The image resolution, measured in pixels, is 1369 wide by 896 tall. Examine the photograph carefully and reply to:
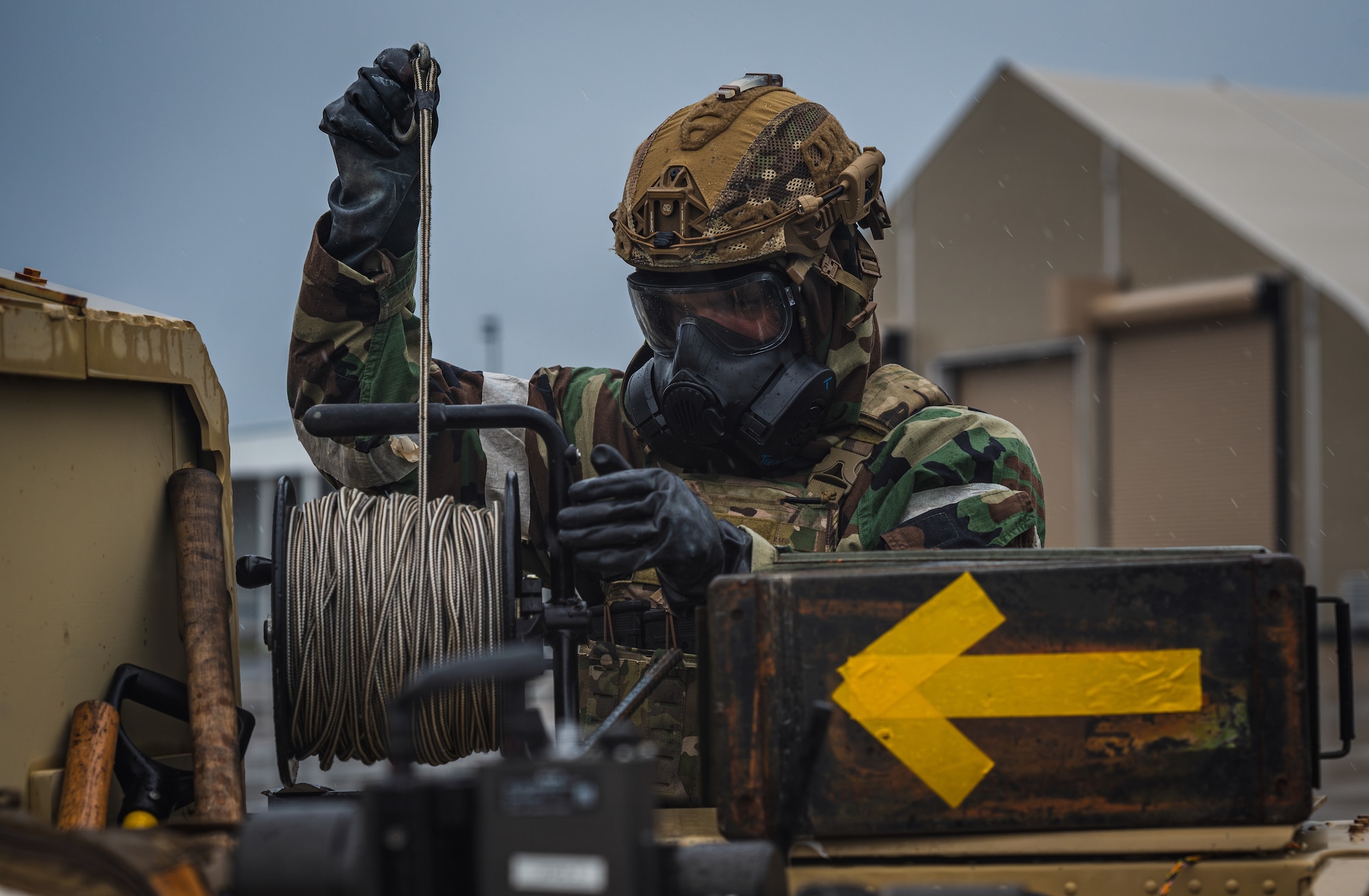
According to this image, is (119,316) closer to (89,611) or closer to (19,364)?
(19,364)

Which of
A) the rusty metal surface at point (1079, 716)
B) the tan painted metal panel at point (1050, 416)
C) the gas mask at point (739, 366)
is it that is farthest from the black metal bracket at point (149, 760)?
the tan painted metal panel at point (1050, 416)

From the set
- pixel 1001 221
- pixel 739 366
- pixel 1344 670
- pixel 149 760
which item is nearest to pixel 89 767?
pixel 149 760

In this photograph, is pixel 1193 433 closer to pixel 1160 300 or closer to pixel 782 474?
pixel 1160 300

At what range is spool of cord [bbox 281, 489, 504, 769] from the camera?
2.43m

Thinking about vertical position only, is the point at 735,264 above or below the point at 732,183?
below

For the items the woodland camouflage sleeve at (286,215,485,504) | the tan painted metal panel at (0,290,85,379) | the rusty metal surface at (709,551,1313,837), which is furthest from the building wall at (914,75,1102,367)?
the tan painted metal panel at (0,290,85,379)

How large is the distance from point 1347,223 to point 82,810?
714 inches

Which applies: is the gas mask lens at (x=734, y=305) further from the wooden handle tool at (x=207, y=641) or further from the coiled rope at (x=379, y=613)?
the wooden handle tool at (x=207, y=641)

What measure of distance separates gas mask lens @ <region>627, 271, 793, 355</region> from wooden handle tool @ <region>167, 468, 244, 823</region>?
1171 mm

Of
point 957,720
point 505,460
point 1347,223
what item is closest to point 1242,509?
point 1347,223

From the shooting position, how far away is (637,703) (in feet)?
7.38

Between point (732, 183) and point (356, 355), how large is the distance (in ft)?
3.20

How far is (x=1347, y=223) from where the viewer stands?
56.5ft

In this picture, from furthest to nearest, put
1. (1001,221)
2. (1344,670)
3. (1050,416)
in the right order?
1. (1001,221)
2. (1050,416)
3. (1344,670)
